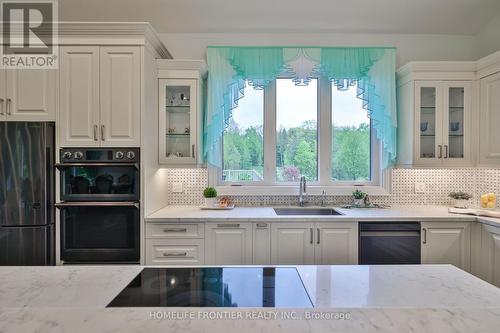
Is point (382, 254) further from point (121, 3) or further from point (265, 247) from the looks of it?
point (121, 3)

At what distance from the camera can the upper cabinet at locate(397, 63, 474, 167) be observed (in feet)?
9.53

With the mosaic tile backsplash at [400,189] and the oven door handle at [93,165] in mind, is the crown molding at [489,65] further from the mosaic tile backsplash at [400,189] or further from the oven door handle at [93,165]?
the oven door handle at [93,165]

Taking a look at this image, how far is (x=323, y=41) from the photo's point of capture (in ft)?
10.6

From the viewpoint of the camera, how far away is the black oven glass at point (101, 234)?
2.52 meters

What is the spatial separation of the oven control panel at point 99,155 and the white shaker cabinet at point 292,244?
1.34 metres

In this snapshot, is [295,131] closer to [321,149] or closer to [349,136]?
[321,149]

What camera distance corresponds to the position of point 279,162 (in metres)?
3.36

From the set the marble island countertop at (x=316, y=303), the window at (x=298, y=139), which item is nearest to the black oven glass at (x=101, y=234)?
the window at (x=298, y=139)

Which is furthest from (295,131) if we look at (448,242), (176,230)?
(448,242)

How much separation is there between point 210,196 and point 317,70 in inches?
67.6

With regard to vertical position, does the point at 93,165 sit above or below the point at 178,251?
above

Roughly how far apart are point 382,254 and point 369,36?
226 centimetres

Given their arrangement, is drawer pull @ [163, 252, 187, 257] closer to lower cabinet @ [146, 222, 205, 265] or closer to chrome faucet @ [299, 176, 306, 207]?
lower cabinet @ [146, 222, 205, 265]

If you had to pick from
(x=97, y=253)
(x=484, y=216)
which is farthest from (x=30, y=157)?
(x=484, y=216)
